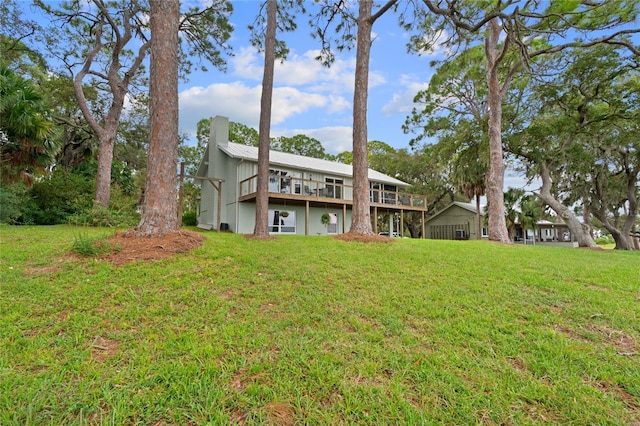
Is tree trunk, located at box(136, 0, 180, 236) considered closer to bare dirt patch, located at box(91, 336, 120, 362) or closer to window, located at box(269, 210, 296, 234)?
bare dirt patch, located at box(91, 336, 120, 362)

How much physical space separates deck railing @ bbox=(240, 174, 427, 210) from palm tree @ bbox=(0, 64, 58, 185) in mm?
7120

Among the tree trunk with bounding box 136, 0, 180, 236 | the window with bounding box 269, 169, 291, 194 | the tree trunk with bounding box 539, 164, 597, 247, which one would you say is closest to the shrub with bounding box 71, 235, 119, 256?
the tree trunk with bounding box 136, 0, 180, 236

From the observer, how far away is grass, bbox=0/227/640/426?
216cm

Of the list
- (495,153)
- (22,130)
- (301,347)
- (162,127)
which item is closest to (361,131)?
(162,127)

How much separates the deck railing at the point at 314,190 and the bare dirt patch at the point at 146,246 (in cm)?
744

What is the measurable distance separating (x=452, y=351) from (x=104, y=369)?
3.11 meters

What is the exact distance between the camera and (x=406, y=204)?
20.2 m

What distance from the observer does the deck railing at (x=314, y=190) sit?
15.3 meters

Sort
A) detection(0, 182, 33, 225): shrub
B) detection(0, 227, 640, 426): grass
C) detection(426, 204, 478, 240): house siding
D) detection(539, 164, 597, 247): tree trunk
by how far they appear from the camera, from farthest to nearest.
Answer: detection(426, 204, 478, 240): house siding < detection(539, 164, 597, 247): tree trunk < detection(0, 182, 33, 225): shrub < detection(0, 227, 640, 426): grass

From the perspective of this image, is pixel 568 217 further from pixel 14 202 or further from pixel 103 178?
pixel 14 202

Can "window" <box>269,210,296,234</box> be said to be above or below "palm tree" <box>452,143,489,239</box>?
below

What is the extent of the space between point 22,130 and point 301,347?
36.4ft

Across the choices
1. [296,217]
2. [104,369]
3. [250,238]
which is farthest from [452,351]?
[296,217]

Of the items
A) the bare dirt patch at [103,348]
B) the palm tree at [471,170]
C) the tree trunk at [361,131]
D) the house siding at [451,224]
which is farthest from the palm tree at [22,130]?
the house siding at [451,224]
